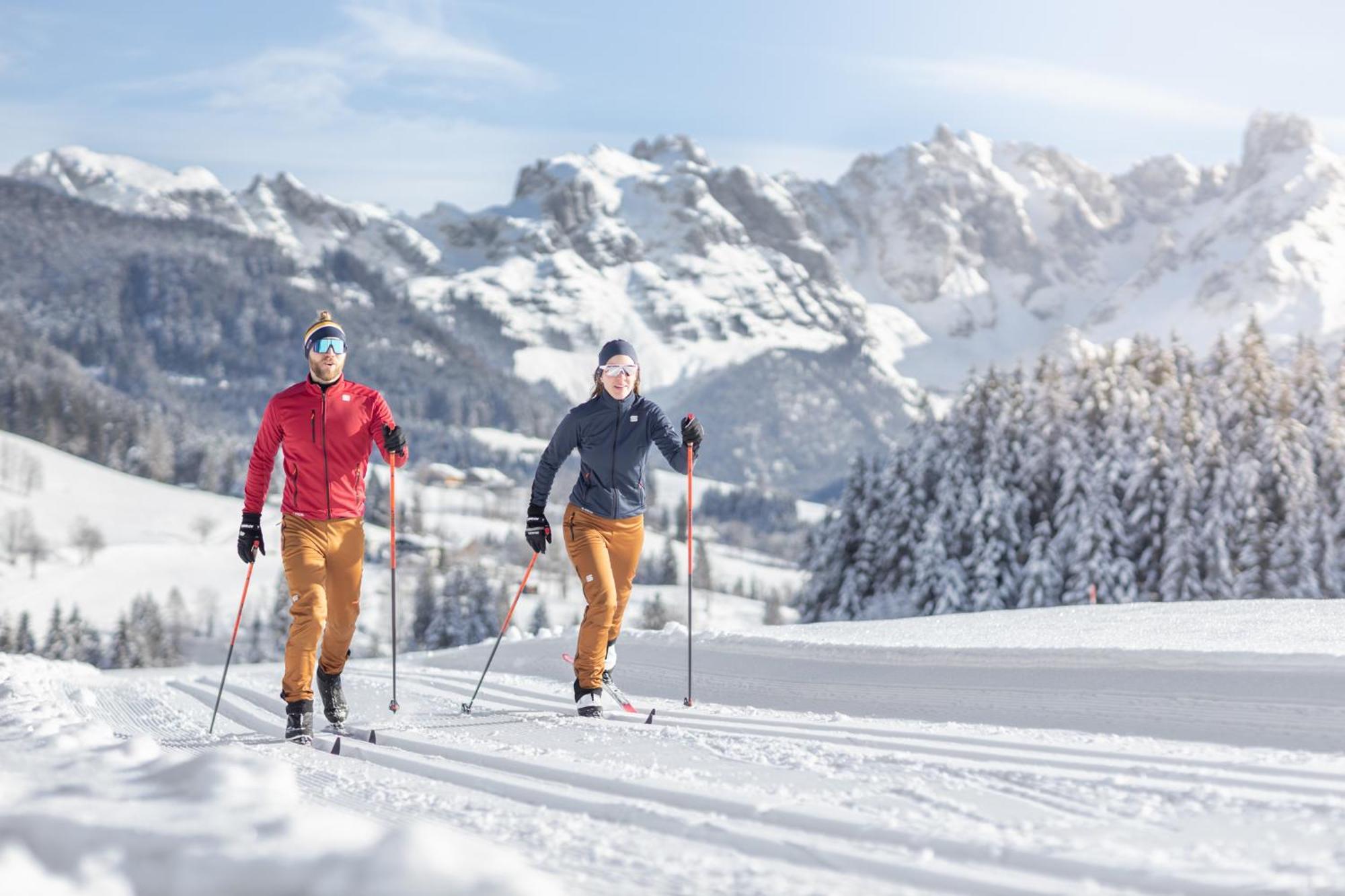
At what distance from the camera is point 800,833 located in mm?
3783

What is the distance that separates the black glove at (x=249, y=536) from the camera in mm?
6955

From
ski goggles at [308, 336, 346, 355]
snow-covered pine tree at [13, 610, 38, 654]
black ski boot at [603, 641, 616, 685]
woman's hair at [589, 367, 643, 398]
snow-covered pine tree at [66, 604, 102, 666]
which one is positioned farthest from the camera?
snow-covered pine tree at [66, 604, 102, 666]

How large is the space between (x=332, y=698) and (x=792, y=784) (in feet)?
11.5

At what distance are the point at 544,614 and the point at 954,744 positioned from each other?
212ft

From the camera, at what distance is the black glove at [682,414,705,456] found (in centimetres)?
761

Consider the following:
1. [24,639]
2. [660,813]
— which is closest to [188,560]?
[24,639]

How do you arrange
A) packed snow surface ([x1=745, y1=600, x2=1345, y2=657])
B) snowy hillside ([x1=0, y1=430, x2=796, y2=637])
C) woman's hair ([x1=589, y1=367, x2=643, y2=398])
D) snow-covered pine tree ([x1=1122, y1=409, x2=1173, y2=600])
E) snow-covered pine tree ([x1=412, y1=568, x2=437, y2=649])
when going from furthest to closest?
snowy hillside ([x1=0, y1=430, x2=796, y2=637])
snow-covered pine tree ([x1=412, y1=568, x2=437, y2=649])
snow-covered pine tree ([x1=1122, y1=409, x2=1173, y2=600])
woman's hair ([x1=589, y1=367, x2=643, y2=398])
packed snow surface ([x1=745, y1=600, x2=1345, y2=657])

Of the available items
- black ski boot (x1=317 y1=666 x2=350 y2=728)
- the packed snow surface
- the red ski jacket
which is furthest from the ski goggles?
the packed snow surface

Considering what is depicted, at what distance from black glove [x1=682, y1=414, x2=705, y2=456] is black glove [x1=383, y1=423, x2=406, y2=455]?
5.68 ft

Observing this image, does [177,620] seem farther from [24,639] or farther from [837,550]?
[837,550]

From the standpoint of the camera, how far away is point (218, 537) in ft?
424

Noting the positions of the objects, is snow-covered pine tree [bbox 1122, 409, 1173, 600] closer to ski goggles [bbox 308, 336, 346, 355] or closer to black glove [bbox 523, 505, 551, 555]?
black glove [bbox 523, 505, 551, 555]

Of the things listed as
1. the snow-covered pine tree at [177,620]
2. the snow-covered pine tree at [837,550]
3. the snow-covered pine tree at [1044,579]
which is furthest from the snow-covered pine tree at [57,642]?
the snow-covered pine tree at [1044,579]

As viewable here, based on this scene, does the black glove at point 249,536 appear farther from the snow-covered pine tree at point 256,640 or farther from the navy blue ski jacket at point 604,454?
the snow-covered pine tree at point 256,640
